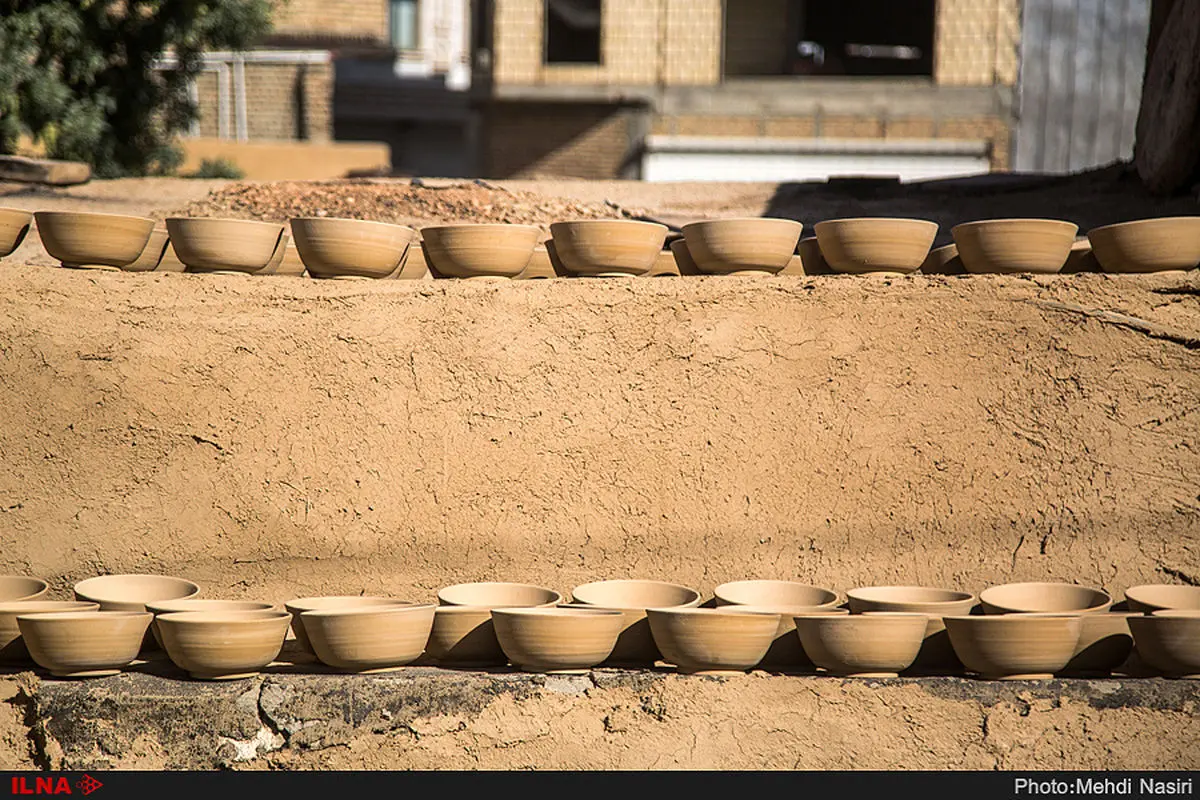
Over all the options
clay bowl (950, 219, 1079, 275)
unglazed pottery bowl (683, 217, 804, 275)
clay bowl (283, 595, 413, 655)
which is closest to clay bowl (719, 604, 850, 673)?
clay bowl (283, 595, 413, 655)

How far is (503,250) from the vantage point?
12.0 ft

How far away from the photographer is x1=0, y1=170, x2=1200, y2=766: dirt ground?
3412 millimetres

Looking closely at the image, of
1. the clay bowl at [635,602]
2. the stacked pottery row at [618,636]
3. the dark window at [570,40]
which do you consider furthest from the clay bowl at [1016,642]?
the dark window at [570,40]

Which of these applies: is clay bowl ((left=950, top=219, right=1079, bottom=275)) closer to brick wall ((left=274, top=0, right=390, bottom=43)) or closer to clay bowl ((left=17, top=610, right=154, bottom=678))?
clay bowl ((left=17, top=610, right=154, bottom=678))

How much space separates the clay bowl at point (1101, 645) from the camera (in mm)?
2963

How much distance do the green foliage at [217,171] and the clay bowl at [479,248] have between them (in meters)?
8.18

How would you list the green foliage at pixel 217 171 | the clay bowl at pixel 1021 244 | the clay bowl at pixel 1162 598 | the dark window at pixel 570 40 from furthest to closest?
the dark window at pixel 570 40 → the green foliage at pixel 217 171 → the clay bowl at pixel 1021 244 → the clay bowl at pixel 1162 598

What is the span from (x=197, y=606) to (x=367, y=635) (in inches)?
19.8

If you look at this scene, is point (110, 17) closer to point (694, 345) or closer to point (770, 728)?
point (694, 345)

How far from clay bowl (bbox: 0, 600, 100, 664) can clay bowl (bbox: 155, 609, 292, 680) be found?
28 cm

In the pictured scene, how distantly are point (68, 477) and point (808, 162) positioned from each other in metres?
10.3

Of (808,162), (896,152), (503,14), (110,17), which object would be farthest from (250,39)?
(896,152)

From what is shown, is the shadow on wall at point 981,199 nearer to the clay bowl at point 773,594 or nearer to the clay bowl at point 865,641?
the clay bowl at point 773,594
